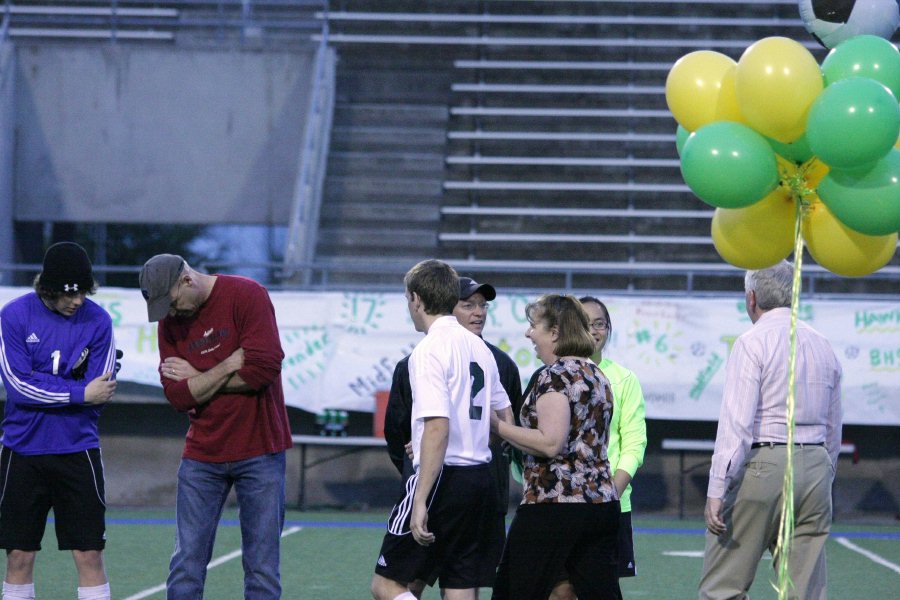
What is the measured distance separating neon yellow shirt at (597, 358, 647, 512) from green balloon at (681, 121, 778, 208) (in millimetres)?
1428

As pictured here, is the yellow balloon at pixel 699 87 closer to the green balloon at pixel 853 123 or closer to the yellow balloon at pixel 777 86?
the yellow balloon at pixel 777 86

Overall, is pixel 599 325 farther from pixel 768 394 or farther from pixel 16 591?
pixel 16 591

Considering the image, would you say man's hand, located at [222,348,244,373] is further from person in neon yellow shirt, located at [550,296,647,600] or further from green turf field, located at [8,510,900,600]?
green turf field, located at [8,510,900,600]

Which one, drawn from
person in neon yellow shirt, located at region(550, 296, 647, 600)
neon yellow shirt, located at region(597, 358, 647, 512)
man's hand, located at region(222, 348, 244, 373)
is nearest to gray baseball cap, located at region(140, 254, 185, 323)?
man's hand, located at region(222, 348, 244, 373)

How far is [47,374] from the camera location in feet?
18.2

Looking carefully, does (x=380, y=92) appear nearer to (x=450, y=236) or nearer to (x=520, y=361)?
(x=450, y=236)

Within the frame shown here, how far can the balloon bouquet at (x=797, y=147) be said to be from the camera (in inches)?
172

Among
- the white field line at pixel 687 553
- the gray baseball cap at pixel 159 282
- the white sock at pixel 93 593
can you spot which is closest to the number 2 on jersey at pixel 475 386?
the gray baseball cap at pixel 159 282

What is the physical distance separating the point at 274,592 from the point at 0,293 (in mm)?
7805

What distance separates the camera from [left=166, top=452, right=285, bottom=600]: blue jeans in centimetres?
524

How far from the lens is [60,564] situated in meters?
8.80

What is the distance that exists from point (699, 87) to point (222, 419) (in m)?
2.32

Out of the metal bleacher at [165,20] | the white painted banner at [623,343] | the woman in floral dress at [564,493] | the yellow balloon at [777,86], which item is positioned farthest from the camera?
the metal bleacher at [165,20]

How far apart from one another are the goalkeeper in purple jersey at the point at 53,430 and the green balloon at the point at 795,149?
2914mm
